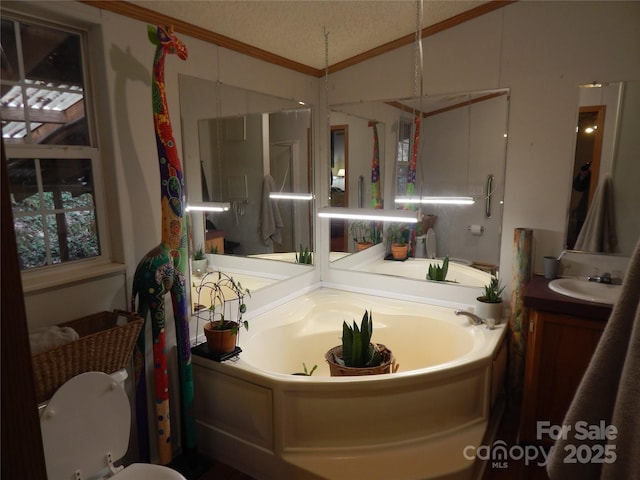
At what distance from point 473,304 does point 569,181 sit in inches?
40.5

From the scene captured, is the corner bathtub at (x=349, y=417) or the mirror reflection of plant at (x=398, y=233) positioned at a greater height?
the mirror reflection of plant at (x=398, y=233)

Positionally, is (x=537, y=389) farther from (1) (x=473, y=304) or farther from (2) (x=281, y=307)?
(2) (x=281, y=307)

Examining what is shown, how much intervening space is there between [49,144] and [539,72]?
2745 mm

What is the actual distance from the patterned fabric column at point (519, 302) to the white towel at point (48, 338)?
8.06ft

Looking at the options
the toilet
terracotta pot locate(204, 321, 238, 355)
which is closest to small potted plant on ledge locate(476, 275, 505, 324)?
terracotta pot locate(204, 321, 238, 355)

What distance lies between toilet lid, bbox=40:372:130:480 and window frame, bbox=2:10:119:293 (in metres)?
0.47

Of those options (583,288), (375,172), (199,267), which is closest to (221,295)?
(199,267)

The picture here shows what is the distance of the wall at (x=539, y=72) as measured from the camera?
2387mm

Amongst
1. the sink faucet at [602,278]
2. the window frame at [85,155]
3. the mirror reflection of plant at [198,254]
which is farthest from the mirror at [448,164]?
the window frame at [85,155]

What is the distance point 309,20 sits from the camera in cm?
247

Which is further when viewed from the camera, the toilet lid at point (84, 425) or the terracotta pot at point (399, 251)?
the terracotta pot at point (399, 251)

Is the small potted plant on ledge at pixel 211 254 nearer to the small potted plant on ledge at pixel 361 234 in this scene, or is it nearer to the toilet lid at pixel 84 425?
the toilet lid at pixel 84 425

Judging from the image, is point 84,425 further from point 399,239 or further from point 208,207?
point 399,239

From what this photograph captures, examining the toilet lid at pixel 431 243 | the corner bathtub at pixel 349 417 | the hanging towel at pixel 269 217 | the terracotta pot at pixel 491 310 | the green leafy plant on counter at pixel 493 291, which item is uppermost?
the hanging towel at pixel 269 217
